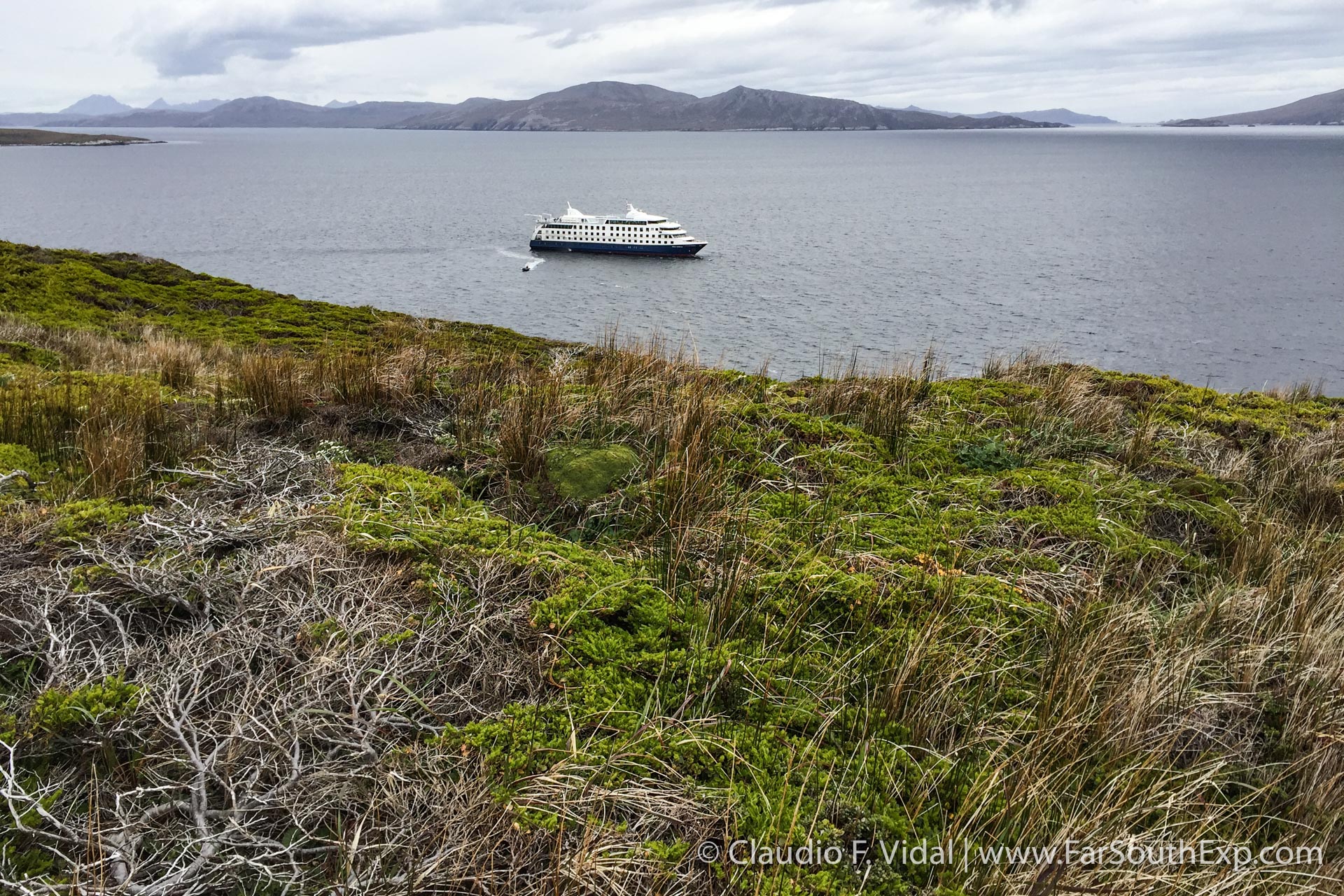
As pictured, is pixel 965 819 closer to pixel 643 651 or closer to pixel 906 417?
pixel 643 651

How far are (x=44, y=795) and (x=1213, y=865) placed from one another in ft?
11.0

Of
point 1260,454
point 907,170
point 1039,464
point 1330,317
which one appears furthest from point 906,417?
point 907,170

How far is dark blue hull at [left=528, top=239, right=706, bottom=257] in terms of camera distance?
5288cm

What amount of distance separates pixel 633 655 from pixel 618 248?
175 feet

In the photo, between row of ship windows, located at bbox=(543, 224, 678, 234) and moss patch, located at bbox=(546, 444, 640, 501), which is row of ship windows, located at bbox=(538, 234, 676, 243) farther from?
→ moss patch, located at bbox=(546, 444, 640, 501)

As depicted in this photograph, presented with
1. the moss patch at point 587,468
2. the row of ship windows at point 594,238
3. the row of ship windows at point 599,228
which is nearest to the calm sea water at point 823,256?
the row of ship windows at point 594,238

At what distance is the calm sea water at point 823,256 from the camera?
33.0 m

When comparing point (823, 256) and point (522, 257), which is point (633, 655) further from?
point (823, 256)

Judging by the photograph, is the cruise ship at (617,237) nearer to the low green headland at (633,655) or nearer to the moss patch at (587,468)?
the low green headland at (633,655)

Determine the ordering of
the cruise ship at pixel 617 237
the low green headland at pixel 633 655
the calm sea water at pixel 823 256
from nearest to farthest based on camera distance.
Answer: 1. the low green headland at pixel 633 655
2. the calm sea water at pixel 823 256
3. the cruise ship at pixel 617 237

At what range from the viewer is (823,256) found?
5506 cm

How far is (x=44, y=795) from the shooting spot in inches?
83.7

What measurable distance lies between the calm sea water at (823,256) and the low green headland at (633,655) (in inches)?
147

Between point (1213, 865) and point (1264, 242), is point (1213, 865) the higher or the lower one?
the lower one
